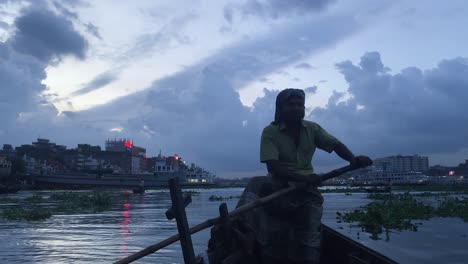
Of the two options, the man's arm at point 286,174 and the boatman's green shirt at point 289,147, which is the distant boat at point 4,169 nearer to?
the boatman's green shirt at point 289,147

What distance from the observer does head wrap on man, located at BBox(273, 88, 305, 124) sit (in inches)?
174

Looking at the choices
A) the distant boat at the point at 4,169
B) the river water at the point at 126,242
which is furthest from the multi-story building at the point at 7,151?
the river water at the point at 126,242

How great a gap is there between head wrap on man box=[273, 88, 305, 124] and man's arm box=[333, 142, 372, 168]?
0.76 m

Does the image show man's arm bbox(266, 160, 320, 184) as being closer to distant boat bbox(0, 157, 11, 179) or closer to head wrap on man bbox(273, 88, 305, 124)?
head wrap on man bbox(273, 88, 305, 124)

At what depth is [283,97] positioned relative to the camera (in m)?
4.48

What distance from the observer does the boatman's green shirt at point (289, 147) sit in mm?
4332

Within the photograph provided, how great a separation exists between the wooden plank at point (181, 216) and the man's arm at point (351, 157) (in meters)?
1.93

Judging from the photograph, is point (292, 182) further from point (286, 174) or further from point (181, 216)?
point (181, 216)

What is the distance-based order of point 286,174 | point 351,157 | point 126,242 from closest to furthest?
1. point 286,174
2. point 351,157
3. point 126,242

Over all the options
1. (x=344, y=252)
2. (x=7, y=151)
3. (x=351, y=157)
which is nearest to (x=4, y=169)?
(x=7, y=151)

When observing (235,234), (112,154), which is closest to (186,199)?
(235,234)

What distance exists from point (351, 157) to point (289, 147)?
74 centimetres

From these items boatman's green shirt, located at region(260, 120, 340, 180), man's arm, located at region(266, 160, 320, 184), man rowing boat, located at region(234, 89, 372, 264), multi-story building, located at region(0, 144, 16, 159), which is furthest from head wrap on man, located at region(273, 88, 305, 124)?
multi-story building, located at region(0, 144, 16, 159)

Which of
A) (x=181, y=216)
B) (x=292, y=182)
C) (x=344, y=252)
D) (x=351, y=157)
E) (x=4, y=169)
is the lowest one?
(x=344, y=252)
